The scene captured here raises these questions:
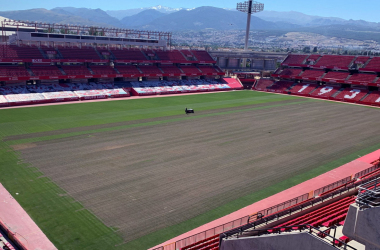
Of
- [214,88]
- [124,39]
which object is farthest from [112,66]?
[214,88]

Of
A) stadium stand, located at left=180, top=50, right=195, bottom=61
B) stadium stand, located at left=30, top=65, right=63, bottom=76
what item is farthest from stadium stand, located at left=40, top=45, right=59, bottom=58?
stadium stand, located at left=180, top=50, right=195, bottom=61

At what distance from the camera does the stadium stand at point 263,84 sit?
81.1 metres

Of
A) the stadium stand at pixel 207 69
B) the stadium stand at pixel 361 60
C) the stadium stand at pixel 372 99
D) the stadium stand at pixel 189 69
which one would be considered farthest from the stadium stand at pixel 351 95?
the stadium stand at pixel 189 69

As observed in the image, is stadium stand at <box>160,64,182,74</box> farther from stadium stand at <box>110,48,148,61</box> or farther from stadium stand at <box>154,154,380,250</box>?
stadium stand at <box>154,154,380,250</box>

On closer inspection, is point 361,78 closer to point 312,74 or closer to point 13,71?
point 312,74

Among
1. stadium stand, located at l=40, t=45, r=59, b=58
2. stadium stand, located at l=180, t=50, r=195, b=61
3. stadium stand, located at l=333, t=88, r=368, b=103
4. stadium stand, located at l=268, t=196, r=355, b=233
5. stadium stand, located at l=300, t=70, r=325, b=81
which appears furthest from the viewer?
stadium stand, located at l=180, t=50, r=195, b=61

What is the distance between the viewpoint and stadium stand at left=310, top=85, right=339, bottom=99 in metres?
69.8

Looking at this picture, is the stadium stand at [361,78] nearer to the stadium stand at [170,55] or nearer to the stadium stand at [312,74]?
the stadium stand at [312,74]

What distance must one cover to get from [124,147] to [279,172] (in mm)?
14158

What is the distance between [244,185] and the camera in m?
23.6

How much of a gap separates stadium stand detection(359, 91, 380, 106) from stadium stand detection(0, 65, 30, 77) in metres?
62.2

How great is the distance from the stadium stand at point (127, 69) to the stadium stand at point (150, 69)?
1.62 metres

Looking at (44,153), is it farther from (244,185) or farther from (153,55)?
(153,55)

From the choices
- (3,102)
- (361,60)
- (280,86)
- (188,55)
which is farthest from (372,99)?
(3,102)
